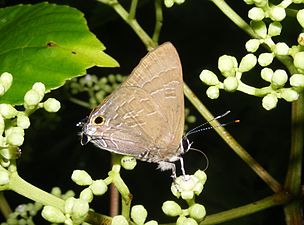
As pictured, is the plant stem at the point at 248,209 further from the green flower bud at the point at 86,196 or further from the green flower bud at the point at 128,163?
the green flower bud at the point at 86,196

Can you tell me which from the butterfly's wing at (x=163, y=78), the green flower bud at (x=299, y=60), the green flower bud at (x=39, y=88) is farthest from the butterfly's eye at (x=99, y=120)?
the green flower bud at (x=299, y=60)

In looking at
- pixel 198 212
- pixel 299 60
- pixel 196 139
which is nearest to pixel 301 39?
pixel 299 60

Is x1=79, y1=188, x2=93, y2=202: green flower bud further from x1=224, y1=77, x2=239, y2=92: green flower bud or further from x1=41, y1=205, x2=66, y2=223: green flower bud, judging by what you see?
x1=224, y1=77, x2=239, y2=92: green flower bud

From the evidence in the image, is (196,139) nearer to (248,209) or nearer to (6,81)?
Answer: (248,209)

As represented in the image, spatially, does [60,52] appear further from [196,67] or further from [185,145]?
[196,67]

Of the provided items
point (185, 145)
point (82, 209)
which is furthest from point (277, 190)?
point (82, 209)
